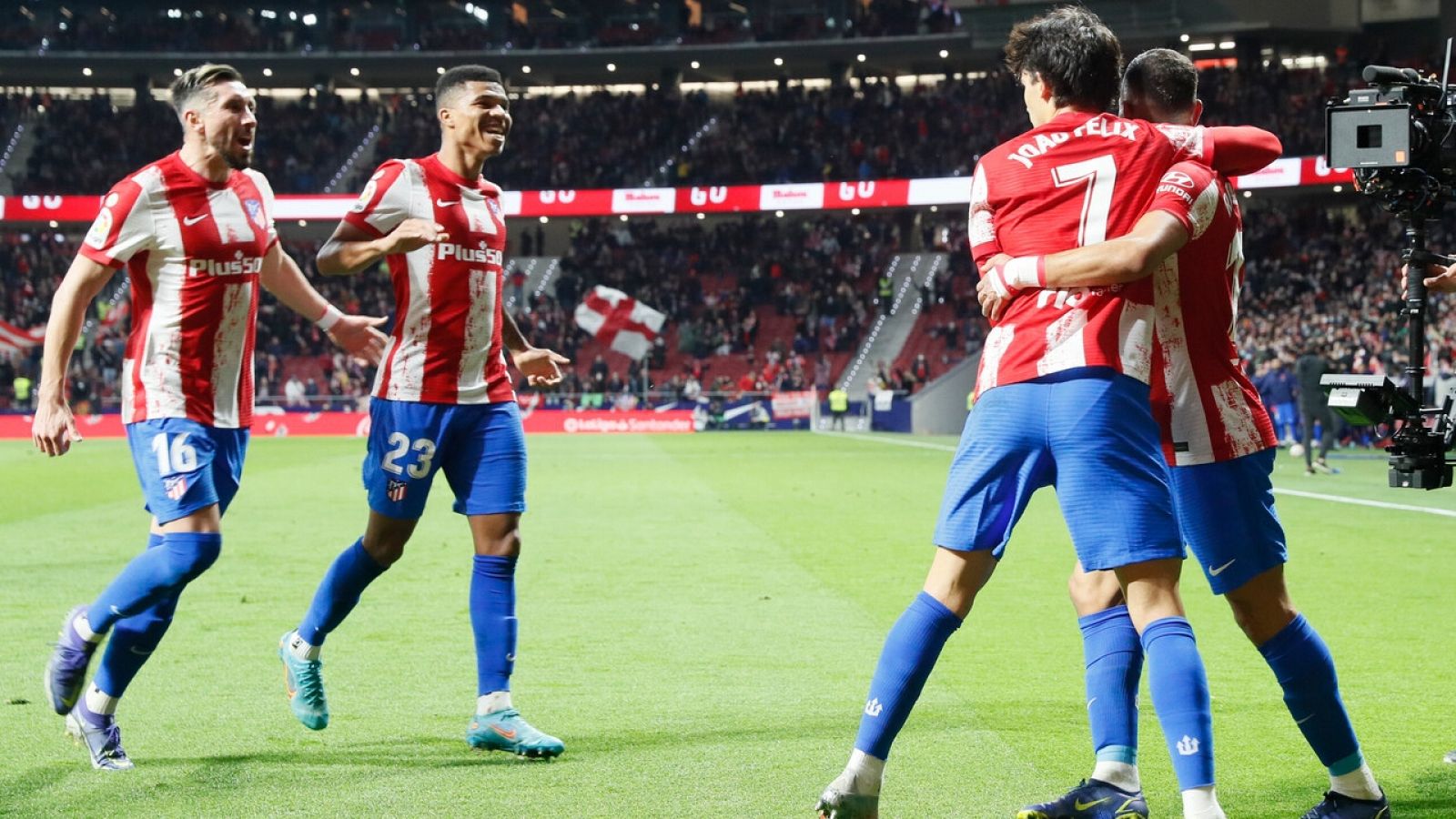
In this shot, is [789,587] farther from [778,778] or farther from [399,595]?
[778,778]

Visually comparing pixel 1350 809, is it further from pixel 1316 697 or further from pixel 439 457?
pixel 439 457

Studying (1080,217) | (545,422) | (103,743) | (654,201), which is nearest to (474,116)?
(103,743)

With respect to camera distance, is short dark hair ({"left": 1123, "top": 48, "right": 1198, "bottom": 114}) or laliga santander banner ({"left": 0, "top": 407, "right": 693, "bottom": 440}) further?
laliga santander banner ({"left": 0, "top": 407, "right": 693, "bottom": 440})

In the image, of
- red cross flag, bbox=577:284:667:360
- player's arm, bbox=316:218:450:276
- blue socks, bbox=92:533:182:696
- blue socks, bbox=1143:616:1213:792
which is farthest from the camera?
red cross flag, bbox=577:284:667:360

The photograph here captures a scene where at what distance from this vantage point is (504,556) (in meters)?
5.64

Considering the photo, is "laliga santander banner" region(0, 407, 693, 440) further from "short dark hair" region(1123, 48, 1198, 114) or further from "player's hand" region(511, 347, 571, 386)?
"short dark hair" region(1123, 48, 1198, 114)

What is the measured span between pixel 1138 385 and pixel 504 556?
2.64m

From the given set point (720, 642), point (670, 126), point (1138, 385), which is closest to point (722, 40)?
point (670, 126)

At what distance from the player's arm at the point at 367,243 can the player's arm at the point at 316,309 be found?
37 cm

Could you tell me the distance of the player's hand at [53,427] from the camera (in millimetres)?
5184

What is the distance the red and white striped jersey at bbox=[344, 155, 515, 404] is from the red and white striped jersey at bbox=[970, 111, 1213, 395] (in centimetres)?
242

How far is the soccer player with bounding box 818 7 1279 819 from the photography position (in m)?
3.78

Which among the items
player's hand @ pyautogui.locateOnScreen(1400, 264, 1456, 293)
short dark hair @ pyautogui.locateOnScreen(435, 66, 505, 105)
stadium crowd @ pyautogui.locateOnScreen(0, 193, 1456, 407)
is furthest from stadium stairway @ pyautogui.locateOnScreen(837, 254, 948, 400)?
player's hand @ pyautogui.locateOnScreen(1400, 264, 1456, 293)

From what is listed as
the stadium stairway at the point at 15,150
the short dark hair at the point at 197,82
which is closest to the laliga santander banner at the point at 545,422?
the stadium stairway at the point at 15,150
